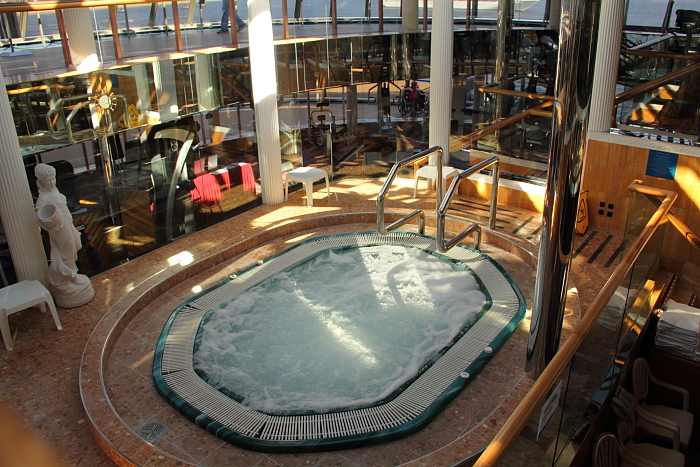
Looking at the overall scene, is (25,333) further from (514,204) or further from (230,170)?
(514,204)

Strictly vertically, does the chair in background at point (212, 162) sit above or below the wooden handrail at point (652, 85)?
below

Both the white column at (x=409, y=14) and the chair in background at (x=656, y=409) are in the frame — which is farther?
the white column at (x=409, y=14)

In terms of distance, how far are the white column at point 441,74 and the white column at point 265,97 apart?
7.65 ft

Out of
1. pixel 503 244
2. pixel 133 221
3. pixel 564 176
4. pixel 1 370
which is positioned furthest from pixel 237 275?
pixel 564 176

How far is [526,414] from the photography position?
308 cm

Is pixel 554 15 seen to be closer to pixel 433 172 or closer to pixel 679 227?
pixel 433 172

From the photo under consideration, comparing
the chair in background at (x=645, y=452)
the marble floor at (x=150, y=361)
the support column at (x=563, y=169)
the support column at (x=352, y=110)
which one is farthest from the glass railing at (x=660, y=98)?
the support column at (x=352, y=110)

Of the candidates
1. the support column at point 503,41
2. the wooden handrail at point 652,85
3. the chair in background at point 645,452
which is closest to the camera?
the chair in background at point 645,452

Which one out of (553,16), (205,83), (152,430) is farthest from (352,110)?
(152,430)

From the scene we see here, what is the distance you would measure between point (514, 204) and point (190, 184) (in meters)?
4.72

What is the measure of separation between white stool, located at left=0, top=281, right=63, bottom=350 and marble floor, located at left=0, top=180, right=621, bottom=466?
196 millimetres

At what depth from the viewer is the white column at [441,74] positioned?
8477mm

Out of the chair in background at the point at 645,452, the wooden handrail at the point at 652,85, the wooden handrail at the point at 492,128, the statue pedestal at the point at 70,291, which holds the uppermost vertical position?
the wooden handrail at the point at 652,85

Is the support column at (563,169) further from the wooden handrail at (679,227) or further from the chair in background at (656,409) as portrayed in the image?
the wooden handrail at (679,227)
